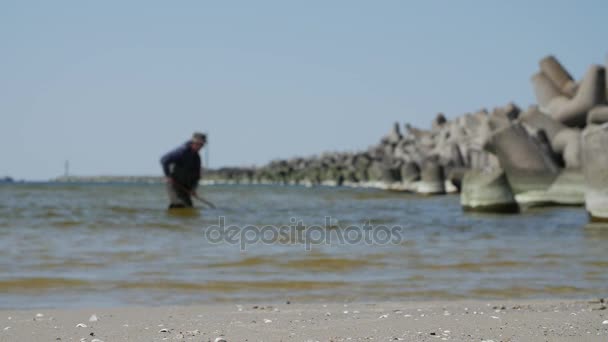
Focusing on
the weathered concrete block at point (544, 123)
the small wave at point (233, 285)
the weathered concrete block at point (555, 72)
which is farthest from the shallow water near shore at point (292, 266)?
the weathered concrete block at point (555, 72)

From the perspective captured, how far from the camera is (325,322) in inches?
225

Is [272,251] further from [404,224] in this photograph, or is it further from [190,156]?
[190,156]

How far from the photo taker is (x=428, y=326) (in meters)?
5.34

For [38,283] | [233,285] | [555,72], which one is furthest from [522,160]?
[555,72]

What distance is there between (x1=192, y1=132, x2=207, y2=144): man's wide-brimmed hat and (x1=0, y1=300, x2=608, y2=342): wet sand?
45.3 ft

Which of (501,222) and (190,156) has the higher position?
(190,156)

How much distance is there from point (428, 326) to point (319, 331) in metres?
0.69

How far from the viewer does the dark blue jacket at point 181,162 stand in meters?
20.7

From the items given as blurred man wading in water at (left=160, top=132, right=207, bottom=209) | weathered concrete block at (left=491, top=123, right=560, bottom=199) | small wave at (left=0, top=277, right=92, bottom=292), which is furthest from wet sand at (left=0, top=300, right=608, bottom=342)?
weathered concrete block at (left=491, top=123, right=560, bottom=199)

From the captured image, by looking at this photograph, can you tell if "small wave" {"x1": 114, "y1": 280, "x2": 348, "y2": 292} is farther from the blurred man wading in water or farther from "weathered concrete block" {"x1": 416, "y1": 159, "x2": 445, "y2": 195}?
"weathered concrete block" {"x1": 416, "y1": 159, "x2": 445, "y2": 195}

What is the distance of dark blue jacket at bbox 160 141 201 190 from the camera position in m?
20.7

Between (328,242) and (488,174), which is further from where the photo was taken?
(488,174)

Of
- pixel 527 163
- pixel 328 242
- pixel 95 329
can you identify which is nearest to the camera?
pixel 95 329

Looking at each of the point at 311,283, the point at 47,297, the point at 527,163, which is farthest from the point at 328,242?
the point at 527,163
